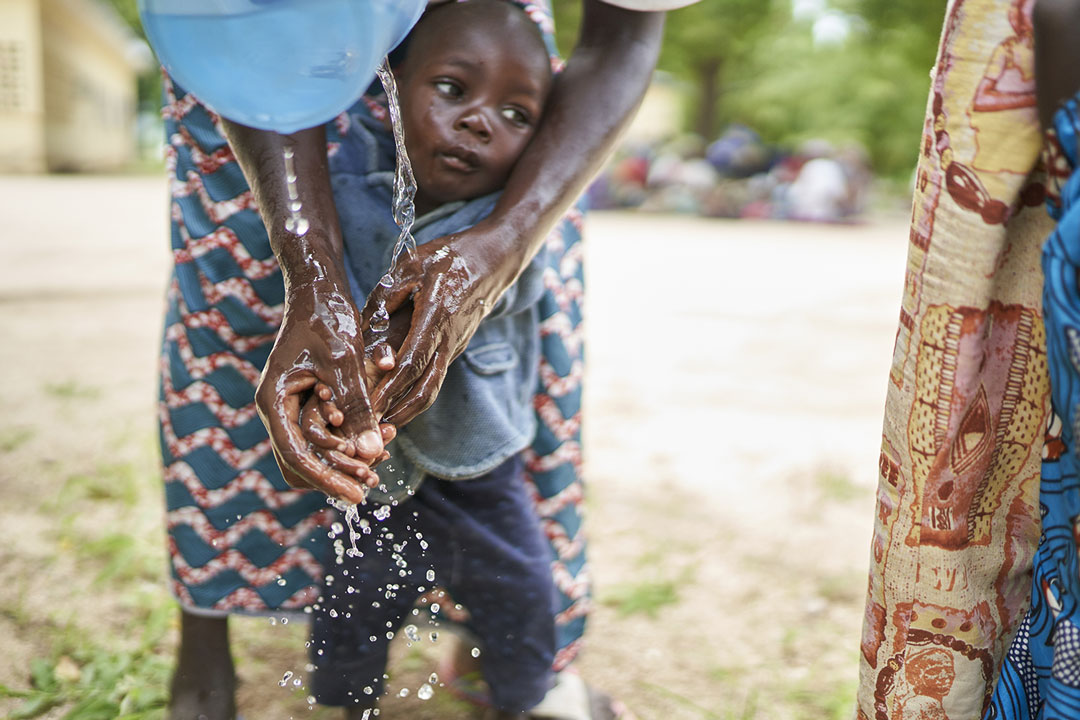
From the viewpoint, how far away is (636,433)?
13.0 feet

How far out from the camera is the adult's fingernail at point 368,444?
1174 millimetres

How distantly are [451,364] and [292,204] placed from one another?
1.13 feet

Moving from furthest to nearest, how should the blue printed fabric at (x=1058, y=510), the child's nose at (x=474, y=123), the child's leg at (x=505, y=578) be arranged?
the child's leg at (x=505, y=578) → the child's nose at (x=474, y=123) → the blue printed fabric at (x=1058, y=510)

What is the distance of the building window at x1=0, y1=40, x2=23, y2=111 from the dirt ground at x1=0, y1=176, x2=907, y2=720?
46.2ft

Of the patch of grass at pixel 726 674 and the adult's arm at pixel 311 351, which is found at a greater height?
the adult's arm at pixel 311 351

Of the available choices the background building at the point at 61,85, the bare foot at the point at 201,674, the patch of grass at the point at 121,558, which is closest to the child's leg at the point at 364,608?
the bare foot at the point at 201,674

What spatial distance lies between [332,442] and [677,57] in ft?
76.9

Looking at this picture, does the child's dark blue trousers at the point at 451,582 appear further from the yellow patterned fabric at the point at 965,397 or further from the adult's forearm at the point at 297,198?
the yellow patterned fabric at the point at 965,397

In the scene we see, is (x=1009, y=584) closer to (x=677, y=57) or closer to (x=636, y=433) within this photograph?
(x=636, y=433)

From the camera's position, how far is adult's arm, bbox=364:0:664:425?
126cm

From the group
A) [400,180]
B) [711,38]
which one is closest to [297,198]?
[400,180]

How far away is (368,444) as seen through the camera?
3.86 feet

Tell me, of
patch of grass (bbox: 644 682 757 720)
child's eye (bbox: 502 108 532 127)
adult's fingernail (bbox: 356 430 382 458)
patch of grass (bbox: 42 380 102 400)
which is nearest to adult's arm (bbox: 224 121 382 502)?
adult's fingernail (bbox: 356 430 382 458)

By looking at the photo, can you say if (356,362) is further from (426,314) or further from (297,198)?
(297,198)
